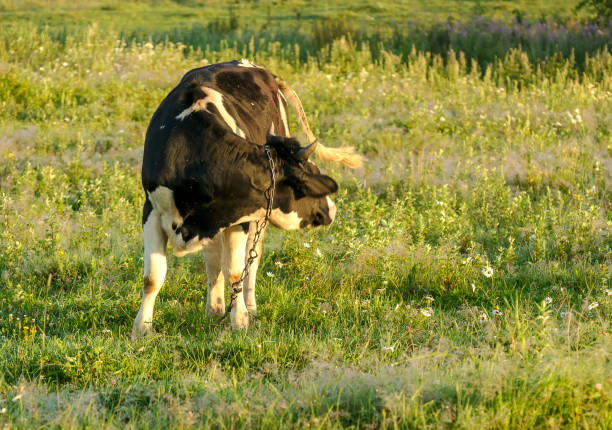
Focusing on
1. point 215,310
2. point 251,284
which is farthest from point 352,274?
point 215,310

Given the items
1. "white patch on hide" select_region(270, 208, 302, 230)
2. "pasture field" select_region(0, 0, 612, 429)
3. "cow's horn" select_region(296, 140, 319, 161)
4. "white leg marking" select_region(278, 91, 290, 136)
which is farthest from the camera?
"white leg marking" select_region(278, 91, 290, 136)

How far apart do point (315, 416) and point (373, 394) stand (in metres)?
0.30

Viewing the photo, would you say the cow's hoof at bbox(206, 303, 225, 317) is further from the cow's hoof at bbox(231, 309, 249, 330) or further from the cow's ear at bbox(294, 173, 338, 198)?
the cow's ear at bbox(294, 173, 338, 198)

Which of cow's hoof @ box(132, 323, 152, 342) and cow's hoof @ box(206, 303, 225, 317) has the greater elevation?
cow's hoof @ box(132, 323, 152, 342)

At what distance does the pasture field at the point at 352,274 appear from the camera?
3.33 metres

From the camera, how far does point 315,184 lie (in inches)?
186

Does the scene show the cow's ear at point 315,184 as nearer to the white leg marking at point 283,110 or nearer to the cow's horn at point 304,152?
the cow's horn at point 304,152

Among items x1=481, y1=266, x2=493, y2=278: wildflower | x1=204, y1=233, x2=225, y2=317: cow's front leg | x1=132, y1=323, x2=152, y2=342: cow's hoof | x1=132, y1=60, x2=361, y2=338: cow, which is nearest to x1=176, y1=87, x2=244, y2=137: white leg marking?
x1=132, y1=60, x2=361, y2=338: cow

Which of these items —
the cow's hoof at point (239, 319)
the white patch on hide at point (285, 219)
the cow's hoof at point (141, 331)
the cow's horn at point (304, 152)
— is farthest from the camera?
the cow's hoof at point (239, 319)

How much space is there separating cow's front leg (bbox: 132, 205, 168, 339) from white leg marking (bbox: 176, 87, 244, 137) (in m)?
0.67

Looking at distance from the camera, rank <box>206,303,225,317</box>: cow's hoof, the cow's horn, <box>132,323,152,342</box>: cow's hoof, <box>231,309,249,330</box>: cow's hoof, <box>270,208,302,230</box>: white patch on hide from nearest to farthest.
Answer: the cow's horn < <box>132,323,152,342</box>: cow's hoof < <box>270,208,302,230</box>: white patch on hide < <box>231,309,249,330</box>: cow's hoof < <box>206,303,225,317</box>: cow's hoof

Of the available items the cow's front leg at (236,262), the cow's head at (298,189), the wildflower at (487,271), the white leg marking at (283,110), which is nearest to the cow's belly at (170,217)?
the cow's front leg at (236,262)

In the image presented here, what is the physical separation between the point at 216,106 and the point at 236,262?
1.14 metres

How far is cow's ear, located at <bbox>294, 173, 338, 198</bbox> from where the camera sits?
15.4 ft
